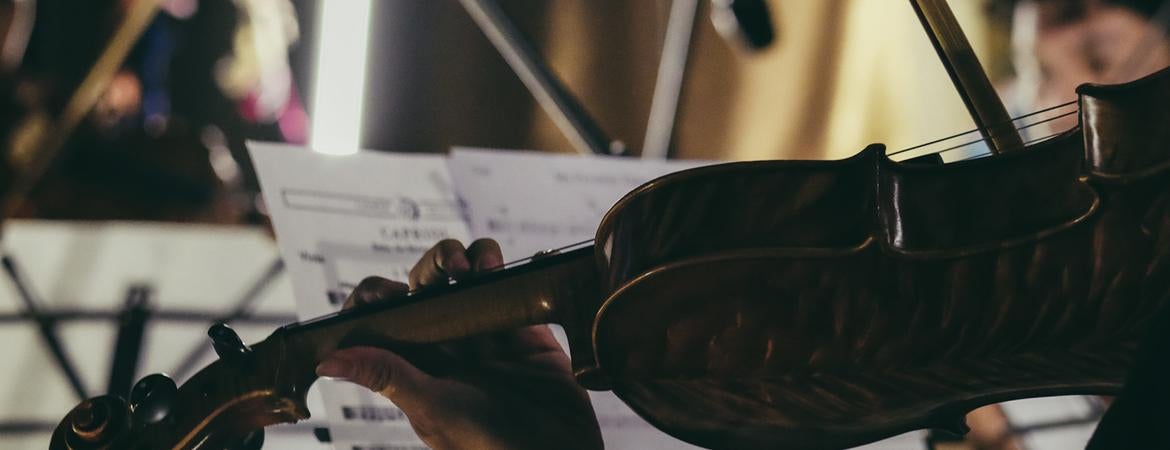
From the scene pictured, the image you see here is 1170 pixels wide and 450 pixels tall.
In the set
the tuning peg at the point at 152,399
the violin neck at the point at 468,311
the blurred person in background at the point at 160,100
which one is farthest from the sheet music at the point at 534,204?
the blurred person in background at the point at 160,100

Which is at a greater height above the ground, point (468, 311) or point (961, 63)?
point (961, 63)

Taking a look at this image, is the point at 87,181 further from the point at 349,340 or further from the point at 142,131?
the point at 349,340

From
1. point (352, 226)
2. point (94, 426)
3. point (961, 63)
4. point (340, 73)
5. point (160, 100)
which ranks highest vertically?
point (961, 63)

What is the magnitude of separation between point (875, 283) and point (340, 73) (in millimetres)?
921

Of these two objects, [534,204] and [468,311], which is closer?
[468,311]

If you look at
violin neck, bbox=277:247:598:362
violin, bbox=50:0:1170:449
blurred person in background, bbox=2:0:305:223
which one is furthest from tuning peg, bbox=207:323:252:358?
blurred person in background, bbox=2:0:305:223

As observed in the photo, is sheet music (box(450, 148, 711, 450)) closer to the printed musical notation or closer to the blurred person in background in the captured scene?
the printed musical notation

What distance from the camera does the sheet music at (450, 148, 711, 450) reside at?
2.99ft

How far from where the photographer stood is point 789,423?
66cm

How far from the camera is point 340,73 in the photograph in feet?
4.29

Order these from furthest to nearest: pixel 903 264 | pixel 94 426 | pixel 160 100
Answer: pixel 160 100
pixel 94 426
pixel 903 264

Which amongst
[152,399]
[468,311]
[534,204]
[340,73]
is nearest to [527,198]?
[534,204]

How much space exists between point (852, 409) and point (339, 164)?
53 cm

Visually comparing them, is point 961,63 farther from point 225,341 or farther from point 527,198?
point 225,341
